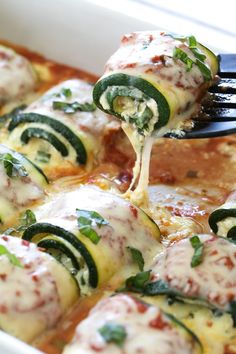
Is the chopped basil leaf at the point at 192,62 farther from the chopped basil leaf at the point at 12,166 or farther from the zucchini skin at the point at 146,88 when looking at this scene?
the chopped basil leaf at the point at 12,166

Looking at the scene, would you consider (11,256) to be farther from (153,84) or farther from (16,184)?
(153,84)

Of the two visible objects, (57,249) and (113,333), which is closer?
(113,333)

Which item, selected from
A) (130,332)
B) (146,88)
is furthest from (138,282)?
(146,88)

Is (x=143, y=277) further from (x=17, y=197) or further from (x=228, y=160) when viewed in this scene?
(x=228, y=160)

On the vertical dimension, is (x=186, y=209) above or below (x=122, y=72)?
below

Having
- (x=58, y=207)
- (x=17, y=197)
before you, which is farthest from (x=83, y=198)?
(x=17, y=197)

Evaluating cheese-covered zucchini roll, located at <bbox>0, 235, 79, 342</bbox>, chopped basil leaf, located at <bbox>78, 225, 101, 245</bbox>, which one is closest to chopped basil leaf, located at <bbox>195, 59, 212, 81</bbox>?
chopped basil leaf, located at <bbox>78, 225, 101, 245</bbox>
